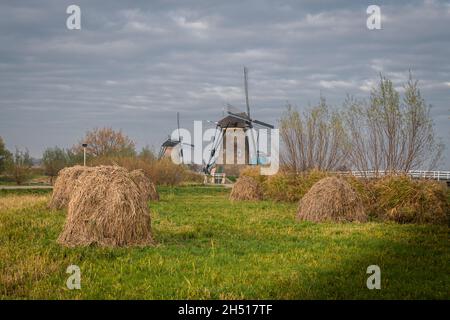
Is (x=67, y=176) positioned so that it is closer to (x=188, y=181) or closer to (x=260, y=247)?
(x=260, y=247)

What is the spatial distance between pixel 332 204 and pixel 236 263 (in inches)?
354

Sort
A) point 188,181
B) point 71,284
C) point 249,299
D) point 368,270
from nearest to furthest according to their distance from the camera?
point 249,299
point 71,284
point 368,270
point 188,181

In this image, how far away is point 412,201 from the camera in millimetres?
19844

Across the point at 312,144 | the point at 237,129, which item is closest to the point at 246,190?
the point at 312,144

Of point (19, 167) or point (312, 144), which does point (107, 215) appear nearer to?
point (312, 144)

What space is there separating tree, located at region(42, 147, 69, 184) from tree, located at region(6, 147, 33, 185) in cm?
183

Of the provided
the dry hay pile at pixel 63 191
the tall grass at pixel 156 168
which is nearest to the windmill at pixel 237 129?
the tall grass at pixel 156 168

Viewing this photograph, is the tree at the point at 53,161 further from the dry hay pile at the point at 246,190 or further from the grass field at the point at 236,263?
the grass field at the point at 236,263

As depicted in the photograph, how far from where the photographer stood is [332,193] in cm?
1906

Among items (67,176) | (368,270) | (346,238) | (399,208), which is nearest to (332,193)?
(399,208)

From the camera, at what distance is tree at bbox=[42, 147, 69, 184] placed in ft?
185

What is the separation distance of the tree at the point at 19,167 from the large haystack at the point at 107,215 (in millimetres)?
45532
